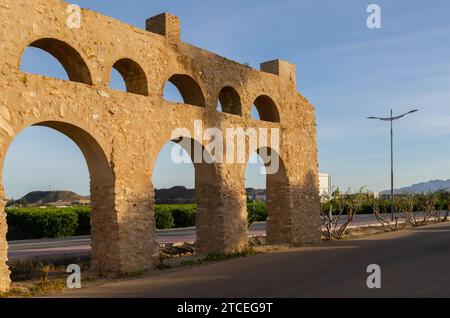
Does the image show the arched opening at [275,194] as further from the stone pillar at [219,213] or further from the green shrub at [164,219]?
the green shrub at [164,219]

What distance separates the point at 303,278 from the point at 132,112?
5.40m

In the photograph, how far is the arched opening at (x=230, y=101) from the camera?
50.0 ft

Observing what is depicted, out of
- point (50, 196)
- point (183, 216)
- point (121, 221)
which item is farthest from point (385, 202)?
point (50, 196)

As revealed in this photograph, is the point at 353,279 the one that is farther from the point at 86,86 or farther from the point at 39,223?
the point at 39,223

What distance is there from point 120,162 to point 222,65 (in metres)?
4.82

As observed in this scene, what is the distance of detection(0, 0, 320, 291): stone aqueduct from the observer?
9.73 m

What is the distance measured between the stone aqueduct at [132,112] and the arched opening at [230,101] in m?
0.03

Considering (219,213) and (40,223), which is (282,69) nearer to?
(219,213)

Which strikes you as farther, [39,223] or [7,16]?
[39,223]

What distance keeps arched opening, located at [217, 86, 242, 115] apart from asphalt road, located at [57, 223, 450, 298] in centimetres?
447

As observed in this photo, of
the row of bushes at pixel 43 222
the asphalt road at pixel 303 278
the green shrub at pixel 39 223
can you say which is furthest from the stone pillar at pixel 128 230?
the green shrub at pixel 39 223
